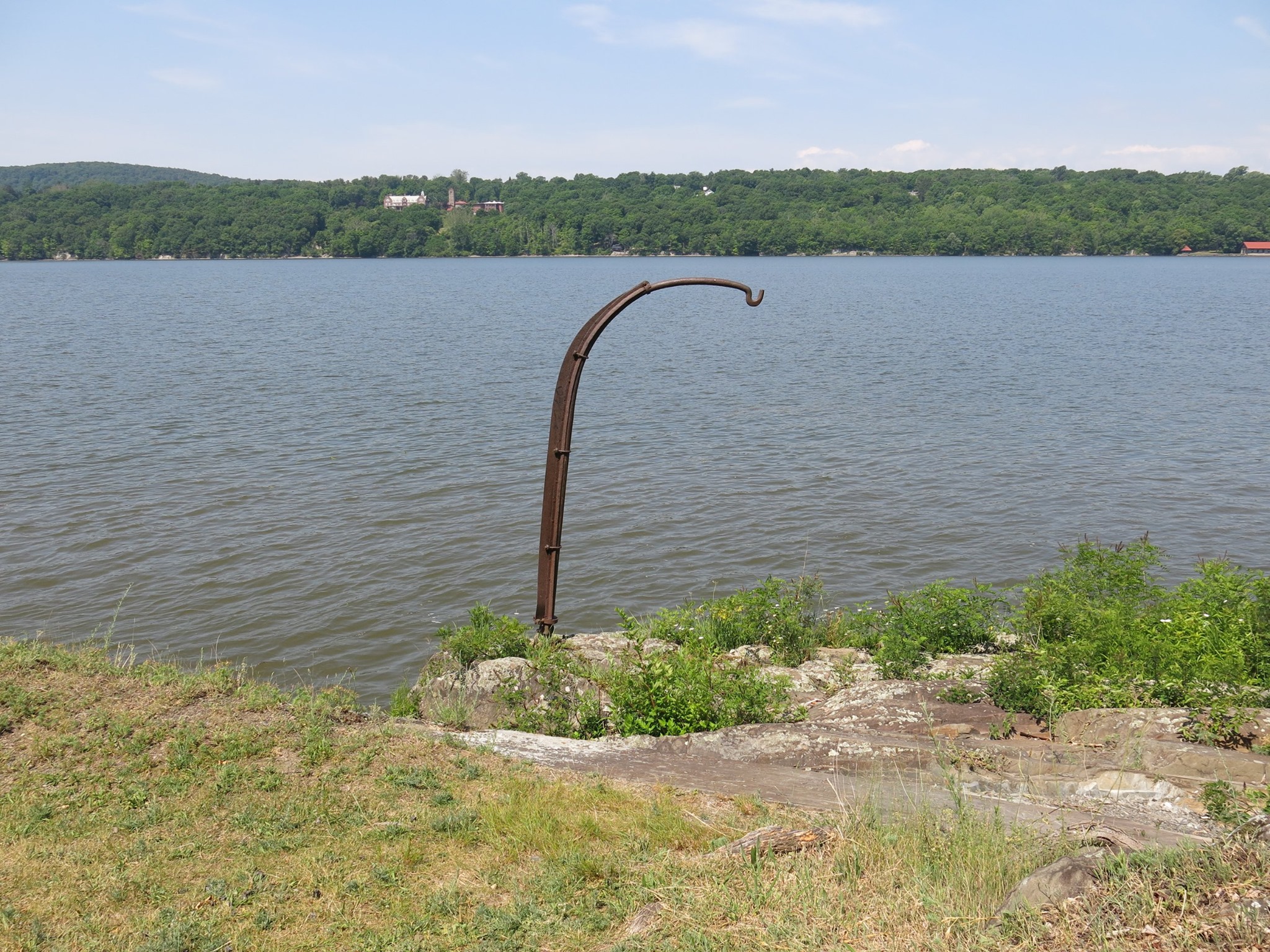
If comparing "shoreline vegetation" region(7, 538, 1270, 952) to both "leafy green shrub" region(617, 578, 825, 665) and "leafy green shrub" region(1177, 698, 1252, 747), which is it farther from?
"leafy green shrub" region(617, 578, 825, 665)

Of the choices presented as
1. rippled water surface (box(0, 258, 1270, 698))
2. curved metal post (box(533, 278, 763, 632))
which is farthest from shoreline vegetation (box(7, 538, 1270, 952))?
rippled water surface (box(0, 258, 1270, 698))

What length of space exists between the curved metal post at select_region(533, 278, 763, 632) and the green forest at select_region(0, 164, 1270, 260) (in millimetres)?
150691

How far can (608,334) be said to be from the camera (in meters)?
46.9

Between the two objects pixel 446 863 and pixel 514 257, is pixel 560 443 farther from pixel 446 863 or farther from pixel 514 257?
pixel 514 257

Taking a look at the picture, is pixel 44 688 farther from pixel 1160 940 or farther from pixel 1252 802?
pixel 1252 802

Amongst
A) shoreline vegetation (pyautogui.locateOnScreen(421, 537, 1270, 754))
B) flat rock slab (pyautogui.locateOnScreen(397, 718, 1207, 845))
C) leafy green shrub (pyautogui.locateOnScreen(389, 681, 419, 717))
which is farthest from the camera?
leafy green shrub (pyautogui.locateOnScreen(389, 681, 419, 717))

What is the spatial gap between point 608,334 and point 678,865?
4251cm

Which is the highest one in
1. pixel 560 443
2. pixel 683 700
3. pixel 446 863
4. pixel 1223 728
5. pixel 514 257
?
pixel 514 257

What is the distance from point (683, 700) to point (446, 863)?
3.06 meters

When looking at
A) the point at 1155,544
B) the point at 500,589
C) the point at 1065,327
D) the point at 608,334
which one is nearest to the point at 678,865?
the point at 500,589

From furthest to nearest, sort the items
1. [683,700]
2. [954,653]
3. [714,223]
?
[714,223]
[954,653]
[683,700]

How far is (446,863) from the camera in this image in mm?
5578

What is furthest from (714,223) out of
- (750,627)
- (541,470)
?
(750,627)

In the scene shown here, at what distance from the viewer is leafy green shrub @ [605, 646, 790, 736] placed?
8117 mm
